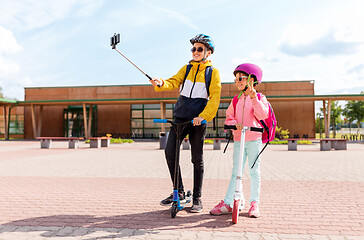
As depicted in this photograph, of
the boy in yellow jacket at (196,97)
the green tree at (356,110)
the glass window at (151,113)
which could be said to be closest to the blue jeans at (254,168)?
the boy in yellow jacket at (196,97)

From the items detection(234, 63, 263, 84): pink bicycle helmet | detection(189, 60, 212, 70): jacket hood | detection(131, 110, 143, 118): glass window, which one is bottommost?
detection(234, 63, 263, 84): pink bicycle helmet

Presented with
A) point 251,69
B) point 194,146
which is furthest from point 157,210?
point 251,69

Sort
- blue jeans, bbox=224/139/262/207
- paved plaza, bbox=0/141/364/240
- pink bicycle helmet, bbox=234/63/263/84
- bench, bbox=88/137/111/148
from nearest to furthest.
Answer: paved plaza, bbox=0/141/364/240
pink bicycle helmet, bbox=234/63/263/84
blue jeans, bbox=224/139/262/207
bench, bbox=88/137/111/148

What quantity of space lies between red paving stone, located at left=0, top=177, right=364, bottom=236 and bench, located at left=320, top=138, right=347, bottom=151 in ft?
35.0

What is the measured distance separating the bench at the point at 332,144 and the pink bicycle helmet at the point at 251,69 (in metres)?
13.9

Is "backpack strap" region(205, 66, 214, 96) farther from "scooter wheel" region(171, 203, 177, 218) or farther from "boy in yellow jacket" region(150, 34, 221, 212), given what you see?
"scooter wheel" region(171, 203, 177, 218)

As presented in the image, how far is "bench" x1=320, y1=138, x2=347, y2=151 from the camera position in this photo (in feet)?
53.5

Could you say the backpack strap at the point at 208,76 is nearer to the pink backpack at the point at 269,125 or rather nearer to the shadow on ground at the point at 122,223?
the pink backpack at the point at 269,125

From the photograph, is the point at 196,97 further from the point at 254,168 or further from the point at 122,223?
the point at 122,223

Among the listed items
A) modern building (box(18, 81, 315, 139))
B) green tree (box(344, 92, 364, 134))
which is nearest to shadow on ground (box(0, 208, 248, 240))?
modern building (box(18, 81, 315, 139))

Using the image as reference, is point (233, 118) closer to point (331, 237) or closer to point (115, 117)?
point (331, 237)

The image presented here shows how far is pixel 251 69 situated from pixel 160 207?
209 cm

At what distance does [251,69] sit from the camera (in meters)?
3.70

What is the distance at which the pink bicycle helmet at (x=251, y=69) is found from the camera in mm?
3689
